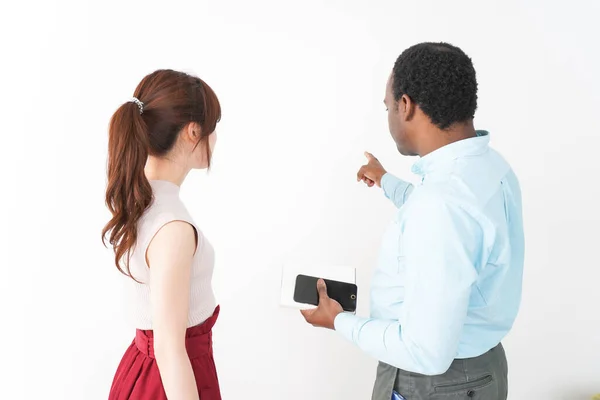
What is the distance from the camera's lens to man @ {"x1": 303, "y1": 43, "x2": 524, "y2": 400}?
2.94ft

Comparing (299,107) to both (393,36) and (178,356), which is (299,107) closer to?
(393,36)

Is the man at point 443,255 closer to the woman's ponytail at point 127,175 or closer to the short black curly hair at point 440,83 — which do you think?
the short black curly hair at point 440,83

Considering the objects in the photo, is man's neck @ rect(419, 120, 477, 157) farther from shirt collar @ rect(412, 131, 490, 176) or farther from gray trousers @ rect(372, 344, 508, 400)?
gray trousers @ rect(372, 344, 508, 400)

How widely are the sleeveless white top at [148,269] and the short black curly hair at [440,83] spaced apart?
19.8 inches

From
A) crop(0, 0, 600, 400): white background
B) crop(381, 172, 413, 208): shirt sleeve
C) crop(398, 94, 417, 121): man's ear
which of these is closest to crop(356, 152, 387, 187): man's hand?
crop(381, 172, 413, 208): shirt sleeve

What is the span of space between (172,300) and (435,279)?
1.56ft

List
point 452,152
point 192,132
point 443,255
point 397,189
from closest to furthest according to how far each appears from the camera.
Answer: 1. point 443,255
2. point 452,152
3. point 192,132
4. point 397,189

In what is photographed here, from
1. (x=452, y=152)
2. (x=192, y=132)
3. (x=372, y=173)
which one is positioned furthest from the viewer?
(x=372, y=173)

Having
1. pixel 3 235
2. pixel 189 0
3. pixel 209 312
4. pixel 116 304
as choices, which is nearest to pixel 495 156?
pixel 209 312

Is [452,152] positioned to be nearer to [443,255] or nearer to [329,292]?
[443,255]

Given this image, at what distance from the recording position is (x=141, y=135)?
1.02m

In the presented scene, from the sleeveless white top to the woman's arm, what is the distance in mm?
23

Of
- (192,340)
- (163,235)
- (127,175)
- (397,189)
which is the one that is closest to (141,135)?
(127,175)

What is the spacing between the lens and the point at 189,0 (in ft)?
6.00
